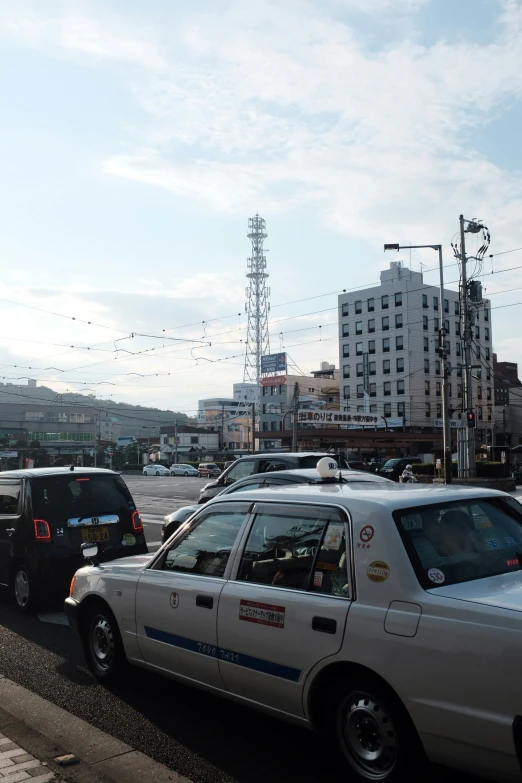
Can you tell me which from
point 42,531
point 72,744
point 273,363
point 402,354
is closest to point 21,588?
point 42,531

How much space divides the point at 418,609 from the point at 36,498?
585cm

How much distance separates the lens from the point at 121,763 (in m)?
4.24

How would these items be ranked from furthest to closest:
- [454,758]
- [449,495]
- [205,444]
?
[205,444]
[449,495]
[454,758]

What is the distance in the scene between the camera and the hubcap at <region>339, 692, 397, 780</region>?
12.0 feet

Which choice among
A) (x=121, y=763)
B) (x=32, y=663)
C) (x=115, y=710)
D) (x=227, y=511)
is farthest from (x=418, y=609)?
(x=32, y=663)

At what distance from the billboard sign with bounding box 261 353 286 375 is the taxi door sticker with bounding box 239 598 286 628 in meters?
93.5

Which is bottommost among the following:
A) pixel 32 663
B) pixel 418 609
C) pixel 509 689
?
pixel 32 663

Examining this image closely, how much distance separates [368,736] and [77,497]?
18.2 ft

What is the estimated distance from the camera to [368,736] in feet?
12.4

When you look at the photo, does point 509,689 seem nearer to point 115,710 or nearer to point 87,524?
point 115,710

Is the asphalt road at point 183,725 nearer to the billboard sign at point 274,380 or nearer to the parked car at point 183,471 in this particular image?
the parked car at point 183,471

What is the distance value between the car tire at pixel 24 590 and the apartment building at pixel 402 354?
75062mm

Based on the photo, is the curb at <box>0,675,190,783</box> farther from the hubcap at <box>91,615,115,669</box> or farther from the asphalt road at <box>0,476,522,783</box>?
the hubcap at <box>91,615,115,669</box>

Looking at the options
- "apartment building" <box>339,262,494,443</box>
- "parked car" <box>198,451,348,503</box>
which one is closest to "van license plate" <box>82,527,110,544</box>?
"parked car" <box>198,451,348,503</box>
